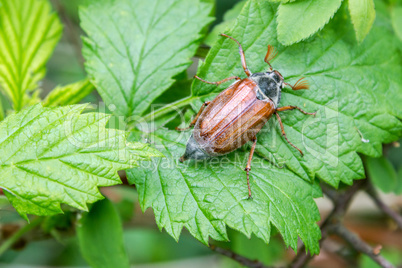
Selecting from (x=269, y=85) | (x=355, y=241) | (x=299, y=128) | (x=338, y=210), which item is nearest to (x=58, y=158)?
(x=269, y=85)

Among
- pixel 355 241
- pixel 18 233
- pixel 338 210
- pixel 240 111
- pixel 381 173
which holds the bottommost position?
pixel 355 241

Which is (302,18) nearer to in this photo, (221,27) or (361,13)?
(361,13)

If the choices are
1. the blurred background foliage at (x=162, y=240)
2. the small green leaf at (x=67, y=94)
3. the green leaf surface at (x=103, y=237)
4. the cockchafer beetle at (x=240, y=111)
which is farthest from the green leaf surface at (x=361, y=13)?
the green leaf surface at (x=103, y=237)

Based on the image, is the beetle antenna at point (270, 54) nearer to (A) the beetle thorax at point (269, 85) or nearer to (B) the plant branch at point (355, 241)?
(A) the beetle thorax at point (269, 85)

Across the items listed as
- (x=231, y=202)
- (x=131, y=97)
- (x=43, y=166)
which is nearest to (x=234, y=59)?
(x=131, y=97)

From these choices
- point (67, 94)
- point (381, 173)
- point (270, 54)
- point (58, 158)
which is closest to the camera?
point (58, 158)
